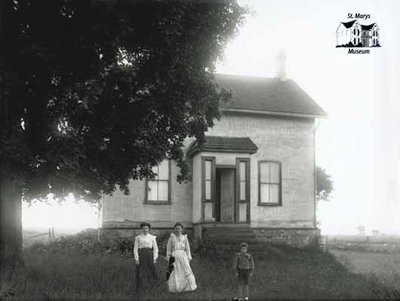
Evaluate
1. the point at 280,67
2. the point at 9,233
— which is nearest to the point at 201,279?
the point at 9,233

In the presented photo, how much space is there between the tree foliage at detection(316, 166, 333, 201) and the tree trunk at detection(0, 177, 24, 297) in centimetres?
2376

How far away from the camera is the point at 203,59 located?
13961mm

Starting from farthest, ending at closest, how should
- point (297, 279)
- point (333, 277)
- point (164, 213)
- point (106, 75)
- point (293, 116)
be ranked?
point (293, 116)
point (164, 213)
point (333, 277)
point (297, 279)
point (106, 75)

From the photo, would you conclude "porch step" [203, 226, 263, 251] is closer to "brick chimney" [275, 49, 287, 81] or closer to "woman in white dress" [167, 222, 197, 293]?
"woman in white dress" [167, 222, 197, 293]

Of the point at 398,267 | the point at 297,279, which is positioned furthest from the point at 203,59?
the point at 398,267

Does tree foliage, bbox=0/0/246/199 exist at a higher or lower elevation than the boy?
→ higher

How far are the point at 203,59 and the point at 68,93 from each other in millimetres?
3499

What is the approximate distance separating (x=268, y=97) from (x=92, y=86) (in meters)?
13.8

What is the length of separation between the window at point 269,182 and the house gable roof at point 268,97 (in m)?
2.27

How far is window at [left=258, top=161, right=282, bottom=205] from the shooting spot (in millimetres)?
23703

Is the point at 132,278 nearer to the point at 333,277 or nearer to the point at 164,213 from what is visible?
the point at 333,277

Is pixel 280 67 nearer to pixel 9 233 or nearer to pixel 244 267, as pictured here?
pixel 244 267

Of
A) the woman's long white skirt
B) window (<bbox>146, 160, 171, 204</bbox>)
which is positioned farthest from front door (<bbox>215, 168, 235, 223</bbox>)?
the woman's long white skirt

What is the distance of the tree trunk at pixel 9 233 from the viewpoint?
13.2 meters
